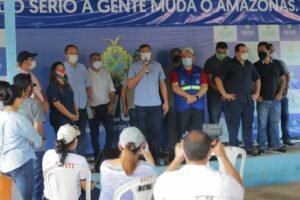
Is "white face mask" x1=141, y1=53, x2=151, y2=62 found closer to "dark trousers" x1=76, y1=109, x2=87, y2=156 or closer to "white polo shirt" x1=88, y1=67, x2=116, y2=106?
"white polo shirt" x1=88, y1=67, x2=116, y2=106

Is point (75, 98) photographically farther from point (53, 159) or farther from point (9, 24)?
point (53, 159)

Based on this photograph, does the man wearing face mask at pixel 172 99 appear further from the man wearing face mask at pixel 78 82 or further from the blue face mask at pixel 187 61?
the man wearing face mask at pixel 78 82

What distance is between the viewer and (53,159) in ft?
12.6

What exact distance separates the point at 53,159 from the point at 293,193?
3315mm

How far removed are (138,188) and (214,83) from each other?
143 inches

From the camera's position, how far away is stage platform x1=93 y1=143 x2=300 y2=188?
6391 millimetres

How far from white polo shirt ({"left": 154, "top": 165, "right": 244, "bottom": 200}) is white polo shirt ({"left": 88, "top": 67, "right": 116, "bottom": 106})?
12.5 feet

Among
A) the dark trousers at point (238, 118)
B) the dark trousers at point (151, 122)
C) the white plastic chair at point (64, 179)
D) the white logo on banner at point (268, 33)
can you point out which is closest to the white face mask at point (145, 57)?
the dark trousers at point (151, 122)

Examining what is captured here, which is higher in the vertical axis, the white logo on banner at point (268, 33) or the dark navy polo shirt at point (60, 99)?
the white logo on banner at point (268, 33)

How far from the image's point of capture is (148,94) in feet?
20.0

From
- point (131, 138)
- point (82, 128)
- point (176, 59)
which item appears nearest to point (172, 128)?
point (176, 59)

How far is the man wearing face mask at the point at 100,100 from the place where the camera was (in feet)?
20.7

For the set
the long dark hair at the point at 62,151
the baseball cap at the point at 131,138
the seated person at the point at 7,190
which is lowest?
the seated person at the point at 7,190

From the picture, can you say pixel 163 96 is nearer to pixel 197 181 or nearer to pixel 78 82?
pixel 78 82
